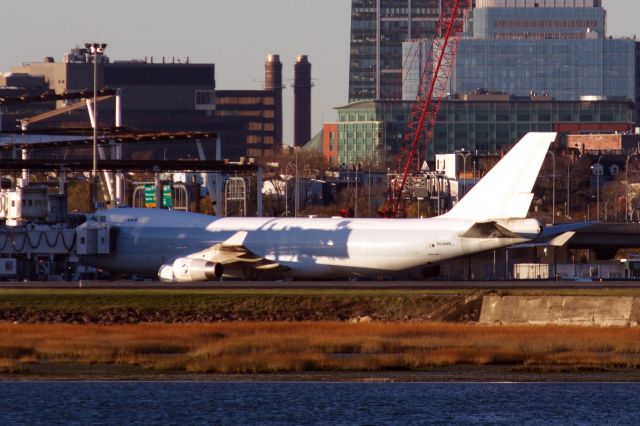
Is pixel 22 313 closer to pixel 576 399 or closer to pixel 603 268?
pixel 576 399

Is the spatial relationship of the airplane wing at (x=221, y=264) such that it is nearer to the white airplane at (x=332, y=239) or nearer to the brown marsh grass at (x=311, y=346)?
the white airplane at (x=332, y=239)

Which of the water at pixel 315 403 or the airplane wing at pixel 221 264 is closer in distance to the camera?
the water at pixel 315 403

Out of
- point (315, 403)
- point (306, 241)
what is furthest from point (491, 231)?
point (315, 403)

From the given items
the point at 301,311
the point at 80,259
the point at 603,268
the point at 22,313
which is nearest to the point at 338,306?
the point at 301,311

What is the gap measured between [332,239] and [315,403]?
1990 inches

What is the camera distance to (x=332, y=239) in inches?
3932

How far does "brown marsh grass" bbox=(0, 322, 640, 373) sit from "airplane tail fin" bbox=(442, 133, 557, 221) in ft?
87.7

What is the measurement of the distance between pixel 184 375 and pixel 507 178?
46758 millimetres

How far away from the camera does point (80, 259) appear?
348ft

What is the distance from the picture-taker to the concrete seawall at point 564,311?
241ft

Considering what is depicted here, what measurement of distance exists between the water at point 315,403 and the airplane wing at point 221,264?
45.8 meters

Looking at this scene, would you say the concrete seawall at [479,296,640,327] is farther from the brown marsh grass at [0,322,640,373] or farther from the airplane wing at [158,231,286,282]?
the airplane wing at [158,231,286,282]

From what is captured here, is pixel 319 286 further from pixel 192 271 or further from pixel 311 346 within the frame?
pixel 311 346

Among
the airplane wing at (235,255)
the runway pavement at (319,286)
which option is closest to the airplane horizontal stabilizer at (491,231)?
the runway pavement at (319,286)
